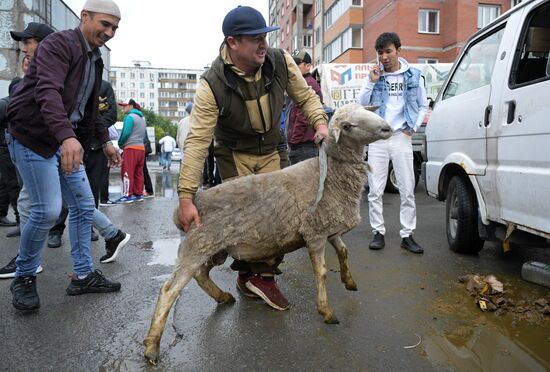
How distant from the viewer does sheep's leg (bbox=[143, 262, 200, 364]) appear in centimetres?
257

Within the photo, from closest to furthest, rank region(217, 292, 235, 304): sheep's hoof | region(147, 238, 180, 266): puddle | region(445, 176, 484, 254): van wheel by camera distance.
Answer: region(217, 292, 235, 304): sheep's hoof, region(445, 176, 484, 254): van wheel, region(147, 238, 180, 266): puddle

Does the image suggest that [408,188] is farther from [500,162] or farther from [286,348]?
[286,348]

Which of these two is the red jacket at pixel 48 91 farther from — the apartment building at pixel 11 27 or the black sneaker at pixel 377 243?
the apartment building at pixel 11 27

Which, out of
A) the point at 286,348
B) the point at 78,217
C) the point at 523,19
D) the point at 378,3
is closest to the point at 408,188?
the point at 523,19

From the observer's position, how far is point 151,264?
4.60 metres

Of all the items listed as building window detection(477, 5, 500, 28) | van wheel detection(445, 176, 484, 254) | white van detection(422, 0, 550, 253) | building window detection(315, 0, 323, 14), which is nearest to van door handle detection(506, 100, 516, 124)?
white van detection(422, 0, 550, 253)

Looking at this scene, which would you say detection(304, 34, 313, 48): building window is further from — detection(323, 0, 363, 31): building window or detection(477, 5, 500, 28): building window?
detection(477, 5, 500, 28): building window

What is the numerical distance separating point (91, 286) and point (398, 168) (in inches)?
124

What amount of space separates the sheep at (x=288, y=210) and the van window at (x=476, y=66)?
1.85 m

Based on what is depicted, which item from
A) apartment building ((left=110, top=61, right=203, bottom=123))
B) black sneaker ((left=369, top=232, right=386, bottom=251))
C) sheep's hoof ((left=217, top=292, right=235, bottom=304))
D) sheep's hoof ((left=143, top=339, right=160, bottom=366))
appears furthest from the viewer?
apartment building ((left=110, top=61, right=203, bottom=123))

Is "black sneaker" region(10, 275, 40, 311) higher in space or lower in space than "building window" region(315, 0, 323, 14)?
lower

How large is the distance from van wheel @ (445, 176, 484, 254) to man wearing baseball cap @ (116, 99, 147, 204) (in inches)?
241

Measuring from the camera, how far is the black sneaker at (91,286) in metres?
3.65

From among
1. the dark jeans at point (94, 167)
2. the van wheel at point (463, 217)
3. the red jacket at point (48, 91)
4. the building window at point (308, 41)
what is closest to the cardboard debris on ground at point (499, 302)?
the van wheel at point (463, 217)
